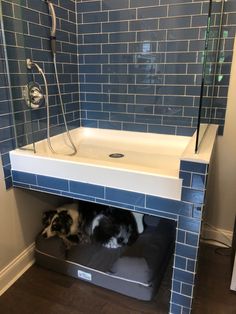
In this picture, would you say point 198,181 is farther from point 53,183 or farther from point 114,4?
point 114,4

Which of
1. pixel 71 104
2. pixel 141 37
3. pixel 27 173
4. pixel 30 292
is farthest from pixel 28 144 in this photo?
pixel 141 37

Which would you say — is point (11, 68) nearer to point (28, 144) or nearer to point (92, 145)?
point (28, 144)

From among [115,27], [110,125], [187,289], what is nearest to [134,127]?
[110,125]

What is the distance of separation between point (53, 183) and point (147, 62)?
1060mm

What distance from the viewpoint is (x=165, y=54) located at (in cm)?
179

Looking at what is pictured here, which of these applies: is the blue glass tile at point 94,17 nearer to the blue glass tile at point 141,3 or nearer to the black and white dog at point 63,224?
the blue glass tile at point 141,3

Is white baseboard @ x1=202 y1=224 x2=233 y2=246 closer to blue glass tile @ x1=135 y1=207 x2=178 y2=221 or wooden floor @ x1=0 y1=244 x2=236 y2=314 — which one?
wooden floor @ x1=0 y1=244 x2=236 y2=314

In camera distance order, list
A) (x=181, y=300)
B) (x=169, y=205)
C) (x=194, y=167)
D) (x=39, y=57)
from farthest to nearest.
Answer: (x=39, y=57)
(x=181, y=300)
(x=169, y=205)
(x=194, y=167)

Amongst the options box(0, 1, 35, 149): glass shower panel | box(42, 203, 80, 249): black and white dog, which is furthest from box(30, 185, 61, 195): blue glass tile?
box(42, 203, 80, 249): black and white dog

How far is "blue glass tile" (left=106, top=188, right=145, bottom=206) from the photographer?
4.22 ft

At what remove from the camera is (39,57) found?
1680 mm

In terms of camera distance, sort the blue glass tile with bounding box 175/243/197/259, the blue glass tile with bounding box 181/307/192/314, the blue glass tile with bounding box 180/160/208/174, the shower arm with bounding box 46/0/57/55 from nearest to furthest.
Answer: the blue glass tile with bounding box 180/160/208/174
the blue glass tile with bounding box 175/243/197/259
the blue glass tile with bounding box 181/307/192/314
the shower arm with bounding box 46/0/57/55

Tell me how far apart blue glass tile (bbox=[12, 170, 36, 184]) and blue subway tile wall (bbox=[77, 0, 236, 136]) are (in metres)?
0.79

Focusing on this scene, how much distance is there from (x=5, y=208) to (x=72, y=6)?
4.84ft
